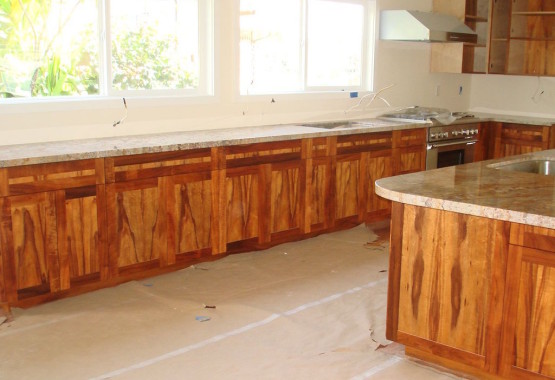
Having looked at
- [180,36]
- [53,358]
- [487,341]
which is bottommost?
[53,358]

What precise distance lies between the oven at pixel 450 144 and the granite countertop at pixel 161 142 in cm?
38

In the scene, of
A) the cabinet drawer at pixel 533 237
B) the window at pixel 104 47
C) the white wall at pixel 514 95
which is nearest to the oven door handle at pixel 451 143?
the white wall at pixel 514 95

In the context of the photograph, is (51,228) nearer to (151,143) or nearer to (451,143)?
(151,143)

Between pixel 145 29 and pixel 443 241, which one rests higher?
pixel 145 29

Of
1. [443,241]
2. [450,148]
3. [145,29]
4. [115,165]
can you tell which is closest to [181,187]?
[115,165]

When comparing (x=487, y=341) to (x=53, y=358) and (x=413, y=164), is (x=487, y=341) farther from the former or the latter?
(x=413, y=164)

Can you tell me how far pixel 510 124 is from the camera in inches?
269

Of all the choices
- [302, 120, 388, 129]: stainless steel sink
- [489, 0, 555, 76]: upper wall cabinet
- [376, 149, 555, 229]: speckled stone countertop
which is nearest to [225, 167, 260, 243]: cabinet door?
[302, 120, 388, 129]: stainless steel sink

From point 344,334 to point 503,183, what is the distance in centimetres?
113

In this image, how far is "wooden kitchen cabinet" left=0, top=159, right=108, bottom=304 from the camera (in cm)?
356

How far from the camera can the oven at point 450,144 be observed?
6215mm

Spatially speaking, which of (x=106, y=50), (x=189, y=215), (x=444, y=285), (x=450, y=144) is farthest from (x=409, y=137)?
(x=444, y=285)

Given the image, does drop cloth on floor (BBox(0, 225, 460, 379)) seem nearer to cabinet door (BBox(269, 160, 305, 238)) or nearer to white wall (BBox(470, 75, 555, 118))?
cabinet door (BBox(269, 160, 305, 238))

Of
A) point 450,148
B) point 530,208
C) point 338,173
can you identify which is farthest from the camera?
point 450,148
